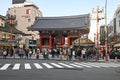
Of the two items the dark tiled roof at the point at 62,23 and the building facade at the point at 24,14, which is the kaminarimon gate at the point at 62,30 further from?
the building facade at the point at 24,14

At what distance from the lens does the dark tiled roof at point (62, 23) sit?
159 ft

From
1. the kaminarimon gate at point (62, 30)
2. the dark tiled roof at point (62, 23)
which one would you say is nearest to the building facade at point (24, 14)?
the dark tiled roof at point (62, 23)

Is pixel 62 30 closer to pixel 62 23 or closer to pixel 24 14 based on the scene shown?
pixel 62 23

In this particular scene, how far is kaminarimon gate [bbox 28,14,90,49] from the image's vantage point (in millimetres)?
47969

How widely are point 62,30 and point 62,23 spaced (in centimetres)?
387

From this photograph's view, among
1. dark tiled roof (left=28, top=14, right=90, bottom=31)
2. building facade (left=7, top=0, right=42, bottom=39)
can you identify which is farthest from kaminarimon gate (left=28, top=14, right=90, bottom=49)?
building facade (left=7, top=0, right=42, bottom=39)

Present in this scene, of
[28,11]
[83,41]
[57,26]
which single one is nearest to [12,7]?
[28,11]

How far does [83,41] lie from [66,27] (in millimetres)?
4236

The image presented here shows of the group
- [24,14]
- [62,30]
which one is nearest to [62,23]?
[62,30]

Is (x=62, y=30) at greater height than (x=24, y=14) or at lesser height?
lesser

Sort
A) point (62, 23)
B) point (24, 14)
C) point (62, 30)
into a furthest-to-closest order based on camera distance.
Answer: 1. point (24, 14)
2. point (62, 23)
3. point (62, 30)

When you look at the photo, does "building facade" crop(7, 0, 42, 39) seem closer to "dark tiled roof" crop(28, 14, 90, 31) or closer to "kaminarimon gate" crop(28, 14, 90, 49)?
"dark tiled roof" crop(28, 14, 90, 31)

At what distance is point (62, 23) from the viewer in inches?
2042

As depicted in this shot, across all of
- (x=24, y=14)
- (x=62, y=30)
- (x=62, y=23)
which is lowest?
(x=62, y=30)
